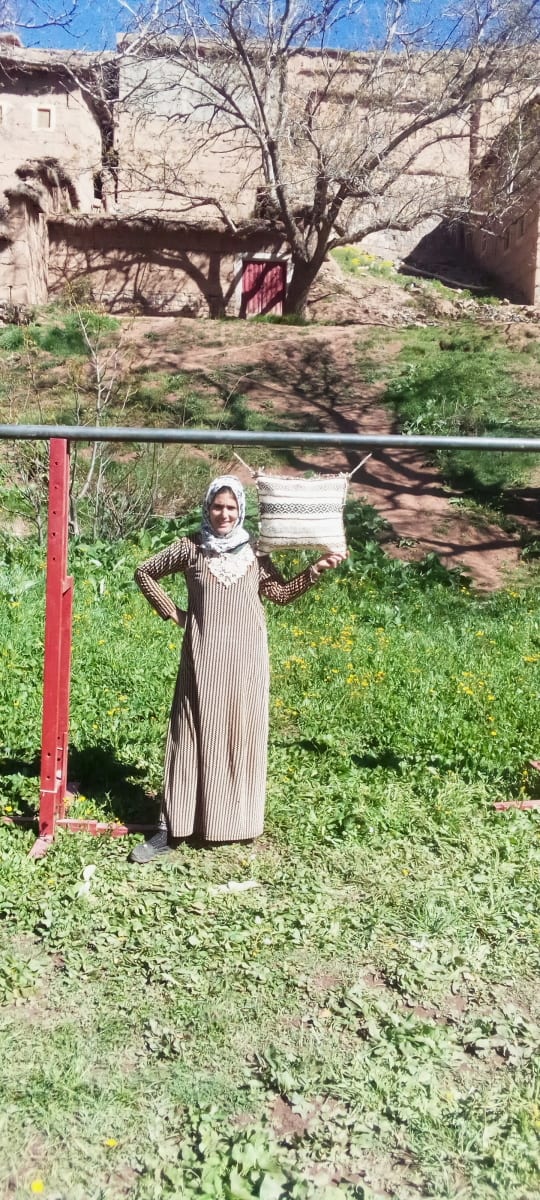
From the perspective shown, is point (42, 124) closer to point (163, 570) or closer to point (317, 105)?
point (317, 105)

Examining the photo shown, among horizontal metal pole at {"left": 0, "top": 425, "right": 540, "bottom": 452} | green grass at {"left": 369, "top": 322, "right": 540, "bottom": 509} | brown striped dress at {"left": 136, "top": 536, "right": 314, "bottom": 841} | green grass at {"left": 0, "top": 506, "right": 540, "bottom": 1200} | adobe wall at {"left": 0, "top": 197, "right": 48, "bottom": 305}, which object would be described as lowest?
green grass at {"left": 0, "top": 506, "right": 540, "bottom": 1200}

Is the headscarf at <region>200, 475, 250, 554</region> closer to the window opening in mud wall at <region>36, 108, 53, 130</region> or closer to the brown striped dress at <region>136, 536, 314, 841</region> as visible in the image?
the brown striped dress at <region>136, 536, 314, 841</region>

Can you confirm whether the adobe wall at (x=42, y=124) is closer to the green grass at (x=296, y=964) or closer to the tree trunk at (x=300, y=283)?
the tree trunk at (x=300, y=283)

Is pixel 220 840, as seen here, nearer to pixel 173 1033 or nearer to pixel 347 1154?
pixel 173 1033

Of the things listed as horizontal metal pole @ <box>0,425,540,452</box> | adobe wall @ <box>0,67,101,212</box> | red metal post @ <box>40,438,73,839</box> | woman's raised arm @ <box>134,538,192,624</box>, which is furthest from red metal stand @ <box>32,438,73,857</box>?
adobe wall @ <box>0,67,101,212</box>

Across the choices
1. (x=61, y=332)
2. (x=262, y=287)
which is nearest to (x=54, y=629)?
(x=61, y=332)

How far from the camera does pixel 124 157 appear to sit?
2430 centimetres

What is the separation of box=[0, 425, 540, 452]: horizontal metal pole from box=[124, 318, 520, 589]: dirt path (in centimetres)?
605

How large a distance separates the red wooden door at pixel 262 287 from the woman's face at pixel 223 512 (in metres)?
19.9

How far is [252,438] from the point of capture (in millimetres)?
3725

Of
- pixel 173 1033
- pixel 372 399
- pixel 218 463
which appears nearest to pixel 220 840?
pixel 173 1033

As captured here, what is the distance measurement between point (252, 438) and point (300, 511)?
1.12 feet

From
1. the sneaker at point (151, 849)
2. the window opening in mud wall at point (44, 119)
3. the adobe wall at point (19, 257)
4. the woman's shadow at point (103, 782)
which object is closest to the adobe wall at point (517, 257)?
the adobe wall at point (19, 257)

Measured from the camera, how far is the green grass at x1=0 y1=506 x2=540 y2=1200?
245cm
